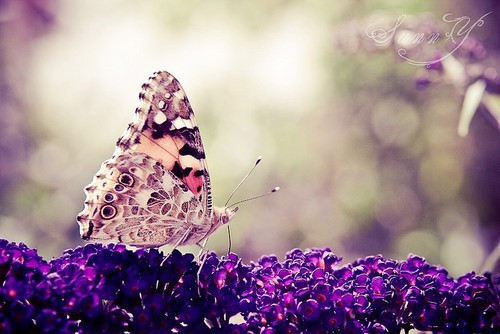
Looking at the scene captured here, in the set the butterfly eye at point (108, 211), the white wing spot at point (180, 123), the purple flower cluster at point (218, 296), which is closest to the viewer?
the purple flower cluster at point (218, 296)

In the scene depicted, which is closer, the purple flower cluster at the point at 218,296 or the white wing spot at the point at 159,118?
the purple flower cluster at the point at 218,296

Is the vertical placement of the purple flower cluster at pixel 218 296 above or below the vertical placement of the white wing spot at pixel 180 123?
below

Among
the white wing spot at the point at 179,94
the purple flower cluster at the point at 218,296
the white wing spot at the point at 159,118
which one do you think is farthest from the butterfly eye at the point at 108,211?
the white wing spot at the point at 179,94

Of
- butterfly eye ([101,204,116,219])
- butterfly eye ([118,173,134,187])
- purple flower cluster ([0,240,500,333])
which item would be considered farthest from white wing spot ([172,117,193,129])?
purple flower cluster ([0,240,500,333])

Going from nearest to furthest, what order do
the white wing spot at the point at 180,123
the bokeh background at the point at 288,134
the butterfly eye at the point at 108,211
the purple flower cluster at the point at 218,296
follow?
the purple flower cluster at the point at 218,296 < the butterfly eye at the point at 108,211 < the white wing spot at the point at 180,123 < the bokeh background at the point at 288,134

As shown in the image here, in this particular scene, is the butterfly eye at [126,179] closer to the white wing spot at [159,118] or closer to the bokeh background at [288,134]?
the white wing spot at [159,118]

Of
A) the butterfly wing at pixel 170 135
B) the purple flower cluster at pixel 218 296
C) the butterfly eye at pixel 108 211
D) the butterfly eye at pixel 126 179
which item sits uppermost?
the butterfly wing at pixel 170 135

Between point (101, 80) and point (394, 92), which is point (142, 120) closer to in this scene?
point (394, 92)

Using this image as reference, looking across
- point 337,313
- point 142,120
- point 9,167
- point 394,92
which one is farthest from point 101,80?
point 337,313
